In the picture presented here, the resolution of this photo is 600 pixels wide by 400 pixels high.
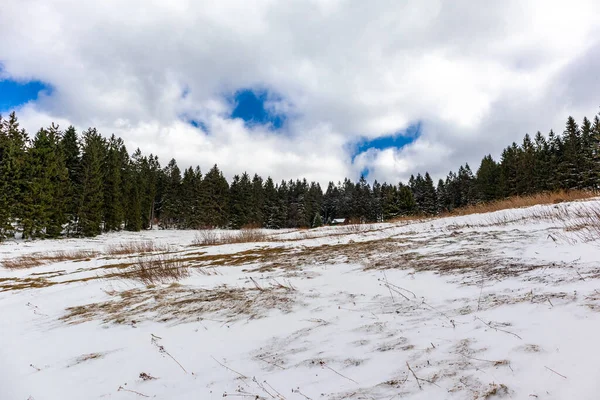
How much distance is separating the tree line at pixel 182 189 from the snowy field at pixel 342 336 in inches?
1018

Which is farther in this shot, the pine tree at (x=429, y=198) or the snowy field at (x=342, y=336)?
the pine tree at (x=429, y=198)

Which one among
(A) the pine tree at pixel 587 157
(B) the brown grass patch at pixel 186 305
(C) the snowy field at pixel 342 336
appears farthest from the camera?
(A) the pine tree at pixel 587 157

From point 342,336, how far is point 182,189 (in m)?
57.1

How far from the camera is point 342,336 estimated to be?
8.86 feet

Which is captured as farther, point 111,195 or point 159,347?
point 111,195

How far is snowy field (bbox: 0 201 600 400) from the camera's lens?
184cm

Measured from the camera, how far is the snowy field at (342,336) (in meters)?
1.84

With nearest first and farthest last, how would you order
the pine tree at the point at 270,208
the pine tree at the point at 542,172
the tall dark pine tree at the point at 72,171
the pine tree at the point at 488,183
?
the tall dark pine tree at the point at 72,171, the pine tree at the point at 542,172, the pine tree at the point at 488,183, the pine tree at the point at 270,208

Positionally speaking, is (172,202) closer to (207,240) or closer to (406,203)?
(207,240)

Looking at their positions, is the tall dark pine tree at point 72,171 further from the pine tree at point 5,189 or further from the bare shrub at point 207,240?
the bare shrub at point 207,240

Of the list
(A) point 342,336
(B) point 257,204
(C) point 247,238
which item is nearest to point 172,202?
(B) point 257,204

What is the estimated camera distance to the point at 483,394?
62.4 inches

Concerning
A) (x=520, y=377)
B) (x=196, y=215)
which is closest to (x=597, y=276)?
(x=520, y=377)

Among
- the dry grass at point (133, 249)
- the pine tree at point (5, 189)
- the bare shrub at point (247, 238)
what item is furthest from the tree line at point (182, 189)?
the bare shrub at point (247, 238)
